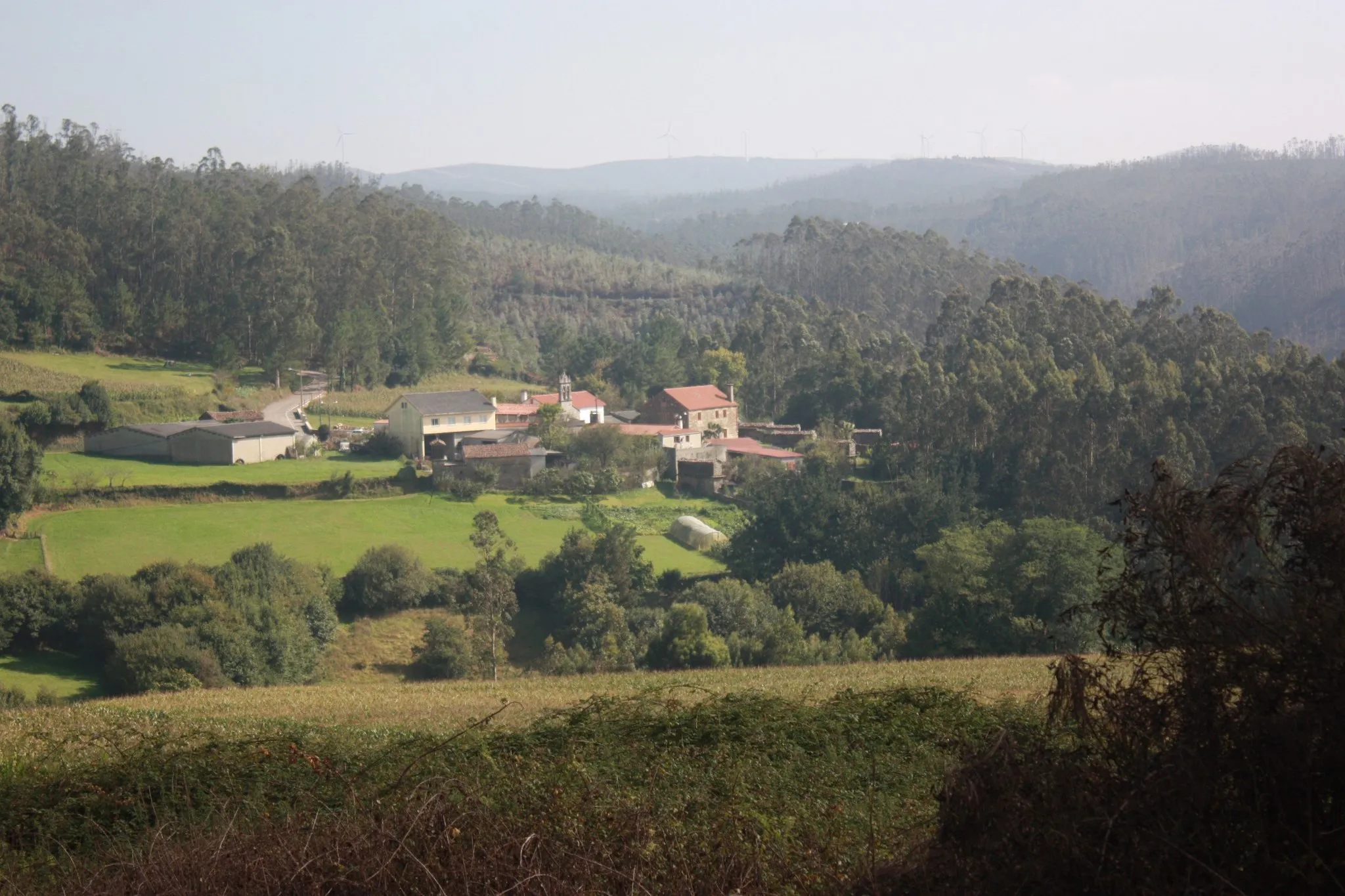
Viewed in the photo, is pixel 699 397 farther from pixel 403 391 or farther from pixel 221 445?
pixel 221 445

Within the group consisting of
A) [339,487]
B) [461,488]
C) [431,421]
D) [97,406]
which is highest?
[97,406]

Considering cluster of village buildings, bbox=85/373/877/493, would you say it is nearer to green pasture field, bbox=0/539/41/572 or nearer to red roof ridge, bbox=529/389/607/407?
red roof ridge, bbox=529/389/607/407

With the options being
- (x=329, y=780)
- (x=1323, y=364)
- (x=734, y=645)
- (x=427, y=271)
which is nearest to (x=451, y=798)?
(x=329, y=780)

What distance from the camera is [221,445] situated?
36.7 m

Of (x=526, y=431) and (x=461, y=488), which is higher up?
(x=526, y=431)

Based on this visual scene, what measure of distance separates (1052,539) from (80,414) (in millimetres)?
28166

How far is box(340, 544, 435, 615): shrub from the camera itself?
2708 cm

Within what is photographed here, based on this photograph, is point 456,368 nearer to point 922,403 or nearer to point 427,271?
point 427,271

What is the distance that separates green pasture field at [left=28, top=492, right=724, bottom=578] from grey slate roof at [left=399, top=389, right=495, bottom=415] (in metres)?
5.67

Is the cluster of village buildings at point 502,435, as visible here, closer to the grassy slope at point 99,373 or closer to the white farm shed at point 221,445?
the white farm shed at point 221,445

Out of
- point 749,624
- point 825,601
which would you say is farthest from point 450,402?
point 749,624

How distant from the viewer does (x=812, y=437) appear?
45219 mm

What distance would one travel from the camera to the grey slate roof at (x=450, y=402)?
1602 inches

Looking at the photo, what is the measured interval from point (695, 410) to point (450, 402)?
10735 mm
